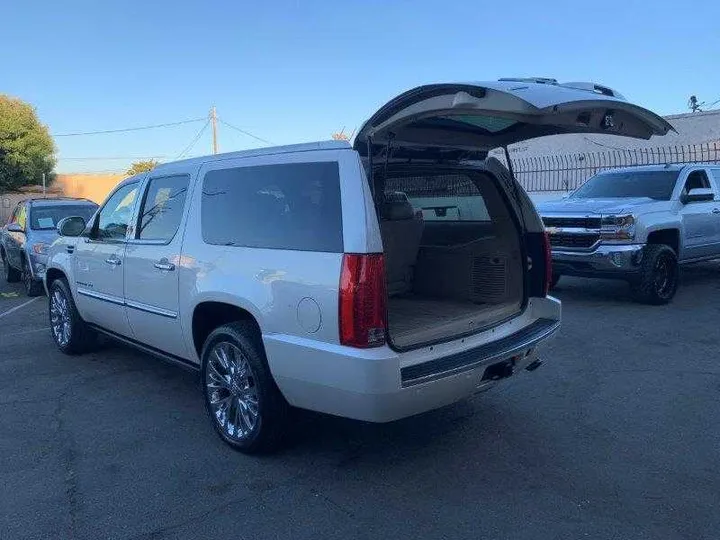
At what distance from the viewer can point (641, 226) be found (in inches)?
336

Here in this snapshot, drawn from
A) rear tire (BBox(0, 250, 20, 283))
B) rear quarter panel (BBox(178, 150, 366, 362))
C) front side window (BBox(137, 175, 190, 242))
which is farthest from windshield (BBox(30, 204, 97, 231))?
rear quarter panel (BBox(178, 150, 366, 362))

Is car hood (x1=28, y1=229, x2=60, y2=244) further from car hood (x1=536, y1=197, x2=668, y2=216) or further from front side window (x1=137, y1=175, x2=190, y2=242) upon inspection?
car hood (x1=536, y1=197, x2=668, y2=216)

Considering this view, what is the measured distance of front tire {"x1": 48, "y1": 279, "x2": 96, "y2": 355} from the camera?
6317 millimetres

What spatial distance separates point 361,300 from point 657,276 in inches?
269

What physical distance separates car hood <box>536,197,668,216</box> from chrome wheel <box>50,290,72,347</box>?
21.2ft

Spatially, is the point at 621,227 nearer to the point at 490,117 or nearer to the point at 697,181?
the point at 697,181

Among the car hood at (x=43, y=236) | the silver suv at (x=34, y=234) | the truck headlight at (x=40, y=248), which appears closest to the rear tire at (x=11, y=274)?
the silver suv at (x=34, y=234)

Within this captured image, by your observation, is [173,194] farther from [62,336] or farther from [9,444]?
[62,336]

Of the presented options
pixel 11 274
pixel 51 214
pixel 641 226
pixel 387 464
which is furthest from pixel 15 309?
pixel 641 226

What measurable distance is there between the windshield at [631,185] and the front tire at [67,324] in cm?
749

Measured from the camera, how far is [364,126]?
3.48 meters

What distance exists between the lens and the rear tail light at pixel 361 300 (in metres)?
3.27

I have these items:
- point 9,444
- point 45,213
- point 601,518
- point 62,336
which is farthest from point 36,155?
point 601,518

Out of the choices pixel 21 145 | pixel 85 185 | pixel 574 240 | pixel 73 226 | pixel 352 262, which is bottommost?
pixel 574 240
